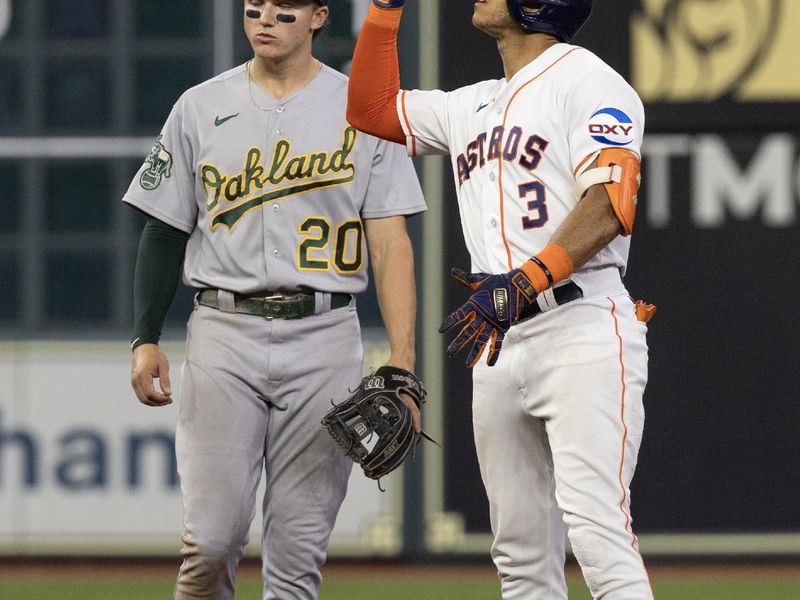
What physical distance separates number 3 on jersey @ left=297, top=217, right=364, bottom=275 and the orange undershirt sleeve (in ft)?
1.00

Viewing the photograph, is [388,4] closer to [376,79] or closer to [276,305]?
[376,79]

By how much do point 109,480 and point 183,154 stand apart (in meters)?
3.24

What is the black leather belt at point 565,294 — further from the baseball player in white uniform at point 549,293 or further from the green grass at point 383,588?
the green grass at point 383,588

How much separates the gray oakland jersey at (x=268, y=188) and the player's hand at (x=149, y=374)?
0.75ft

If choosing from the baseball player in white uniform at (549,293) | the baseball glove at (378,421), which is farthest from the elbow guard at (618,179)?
the baseball glove at (378,421)

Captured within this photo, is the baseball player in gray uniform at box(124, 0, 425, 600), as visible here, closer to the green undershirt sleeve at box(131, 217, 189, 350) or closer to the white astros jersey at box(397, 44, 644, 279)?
the green undershirt sleeve at box(131, 217, 189, 350)

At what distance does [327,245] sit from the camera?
4223 mm

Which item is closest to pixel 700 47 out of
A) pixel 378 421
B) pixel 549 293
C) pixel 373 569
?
pixel 373 569

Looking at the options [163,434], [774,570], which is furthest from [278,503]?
[774,570]

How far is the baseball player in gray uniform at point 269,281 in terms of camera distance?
4113mm

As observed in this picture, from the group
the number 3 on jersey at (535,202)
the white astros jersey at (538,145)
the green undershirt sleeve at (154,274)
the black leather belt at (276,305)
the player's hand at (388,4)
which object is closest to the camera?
the white astros jersey at (538,145)

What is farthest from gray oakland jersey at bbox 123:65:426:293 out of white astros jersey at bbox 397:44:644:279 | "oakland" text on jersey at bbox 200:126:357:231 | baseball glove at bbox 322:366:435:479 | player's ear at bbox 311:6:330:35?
white astros jersey at bbox 397:44:644:279

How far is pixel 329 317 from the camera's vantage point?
13.9ft

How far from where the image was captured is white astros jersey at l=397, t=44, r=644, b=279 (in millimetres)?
3600
